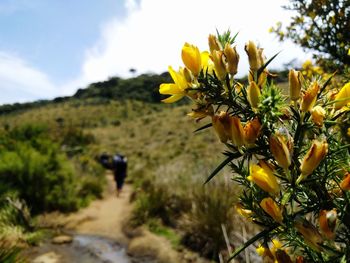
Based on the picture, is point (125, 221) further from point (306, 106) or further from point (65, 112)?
point (65, 112)

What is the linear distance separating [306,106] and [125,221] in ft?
27.4

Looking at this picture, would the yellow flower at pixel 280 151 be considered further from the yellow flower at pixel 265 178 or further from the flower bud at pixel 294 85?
the flower bud at pixel 294 85

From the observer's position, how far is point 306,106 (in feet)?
3.24

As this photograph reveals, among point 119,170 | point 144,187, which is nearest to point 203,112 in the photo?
point 144,187

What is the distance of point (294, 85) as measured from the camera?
1041 millimetres

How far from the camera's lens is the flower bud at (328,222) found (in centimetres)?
89

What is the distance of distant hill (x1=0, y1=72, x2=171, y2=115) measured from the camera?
57.8m

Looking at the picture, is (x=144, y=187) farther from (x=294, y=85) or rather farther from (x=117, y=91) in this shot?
(x=117, y=91)

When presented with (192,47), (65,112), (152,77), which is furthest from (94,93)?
(192,47)

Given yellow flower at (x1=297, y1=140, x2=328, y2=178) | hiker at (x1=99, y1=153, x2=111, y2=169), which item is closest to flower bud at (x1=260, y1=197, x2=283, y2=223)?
yellow flower at (x1=297, y1=140, x2=328, y2=178)

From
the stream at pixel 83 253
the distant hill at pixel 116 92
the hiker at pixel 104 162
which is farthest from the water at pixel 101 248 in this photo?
the distant hill at pixel 116 92

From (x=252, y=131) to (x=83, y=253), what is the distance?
6554 mm

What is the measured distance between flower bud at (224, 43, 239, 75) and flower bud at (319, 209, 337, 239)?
45 centimetres

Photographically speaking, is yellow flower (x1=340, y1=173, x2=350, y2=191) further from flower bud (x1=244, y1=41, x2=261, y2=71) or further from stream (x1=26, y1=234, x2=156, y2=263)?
stream (x1=26, y1=234, x2=156, y2=263)
